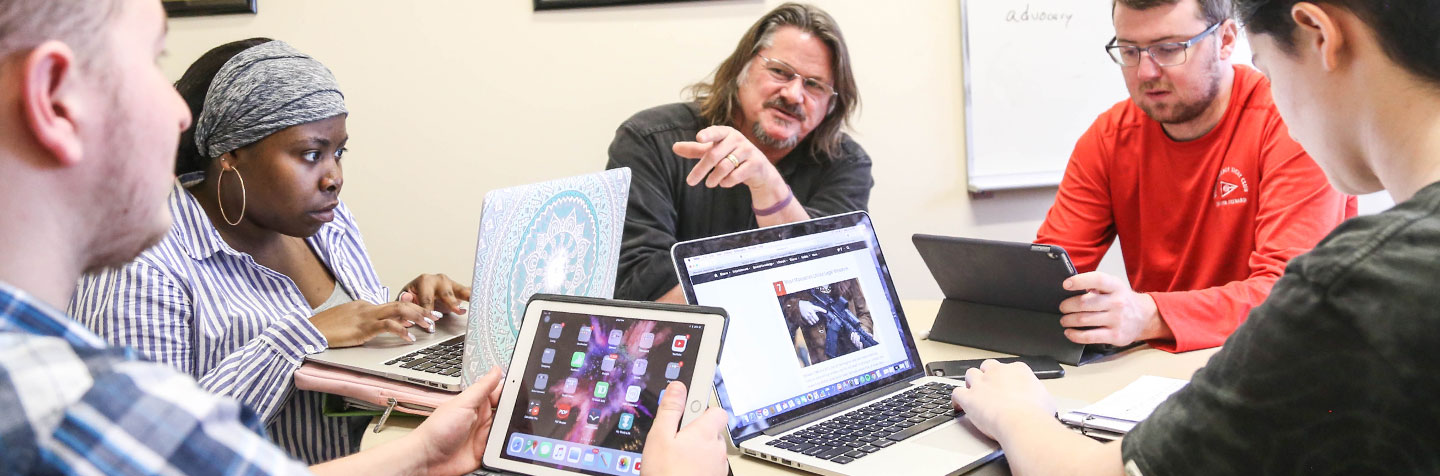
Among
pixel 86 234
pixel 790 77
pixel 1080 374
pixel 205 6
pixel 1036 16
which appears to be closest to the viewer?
pixel 86 234

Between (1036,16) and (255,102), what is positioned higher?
(1036,16)

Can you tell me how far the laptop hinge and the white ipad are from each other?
202 millimetres

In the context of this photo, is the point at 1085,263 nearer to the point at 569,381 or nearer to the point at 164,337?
the point at 569,381

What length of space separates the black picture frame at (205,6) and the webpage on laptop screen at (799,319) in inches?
77.8

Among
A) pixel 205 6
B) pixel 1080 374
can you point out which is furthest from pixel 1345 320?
pixel 205 6

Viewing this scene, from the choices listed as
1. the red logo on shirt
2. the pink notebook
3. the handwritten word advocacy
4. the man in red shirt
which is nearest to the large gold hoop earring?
the pink notebook

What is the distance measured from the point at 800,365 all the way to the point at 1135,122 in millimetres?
1228

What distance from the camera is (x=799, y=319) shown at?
4.06 ft

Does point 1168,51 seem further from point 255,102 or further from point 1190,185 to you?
point 255,102

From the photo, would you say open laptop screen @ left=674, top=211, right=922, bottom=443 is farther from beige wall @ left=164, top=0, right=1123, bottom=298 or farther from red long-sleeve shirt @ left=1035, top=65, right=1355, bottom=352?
beige wall @ left=164, top=0, right=1123, bottom=298

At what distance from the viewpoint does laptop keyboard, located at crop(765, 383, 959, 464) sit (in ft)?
3.55

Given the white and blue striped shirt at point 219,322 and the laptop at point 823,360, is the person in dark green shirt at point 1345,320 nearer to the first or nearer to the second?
the laptop at point 823,360

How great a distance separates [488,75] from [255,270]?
1.24 m

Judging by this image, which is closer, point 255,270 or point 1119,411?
point 1119,411
